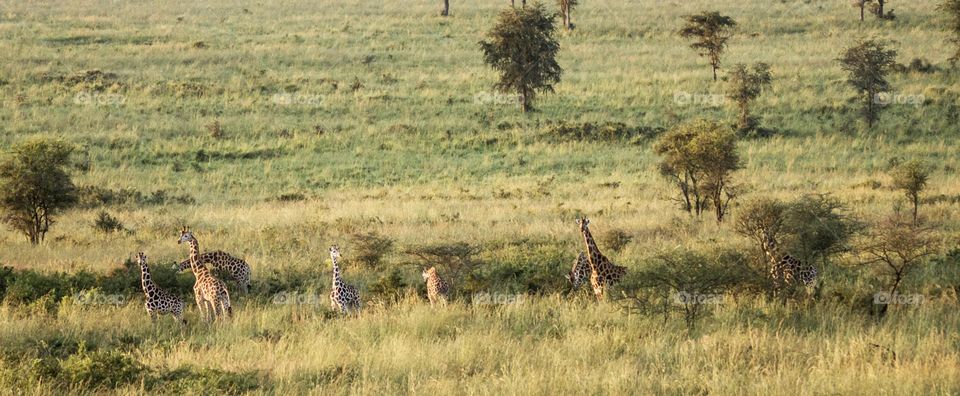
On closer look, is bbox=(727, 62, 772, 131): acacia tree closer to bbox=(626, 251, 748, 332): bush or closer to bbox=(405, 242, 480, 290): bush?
bbox=(405, 242, 480, 290): bush

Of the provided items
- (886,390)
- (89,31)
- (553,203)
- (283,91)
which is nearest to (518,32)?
(283,91)

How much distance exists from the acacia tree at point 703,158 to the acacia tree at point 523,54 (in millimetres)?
18617

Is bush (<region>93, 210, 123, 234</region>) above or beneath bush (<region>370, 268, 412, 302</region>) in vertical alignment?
beneath

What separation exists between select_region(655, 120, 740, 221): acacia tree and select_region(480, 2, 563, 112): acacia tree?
18.6 m

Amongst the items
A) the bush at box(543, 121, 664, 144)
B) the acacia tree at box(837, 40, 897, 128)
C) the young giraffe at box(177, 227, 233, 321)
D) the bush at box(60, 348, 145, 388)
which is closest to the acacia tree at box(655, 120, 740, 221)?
the bush at box(543, 121, 664, 144)

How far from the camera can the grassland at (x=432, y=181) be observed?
31.3ft

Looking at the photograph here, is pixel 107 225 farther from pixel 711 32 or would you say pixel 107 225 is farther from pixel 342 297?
pixel 711 32

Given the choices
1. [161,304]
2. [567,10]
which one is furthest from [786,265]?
[567,10]

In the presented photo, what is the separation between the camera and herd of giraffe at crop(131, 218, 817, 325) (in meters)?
12.7

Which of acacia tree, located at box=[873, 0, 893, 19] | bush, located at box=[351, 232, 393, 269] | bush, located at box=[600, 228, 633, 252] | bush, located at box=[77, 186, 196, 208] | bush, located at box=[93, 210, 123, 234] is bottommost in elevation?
bush, located at box=[77, 186, 196, 208]

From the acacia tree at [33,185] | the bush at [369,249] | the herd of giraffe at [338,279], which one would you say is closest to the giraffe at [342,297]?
the herd of giraffe at [338,279]

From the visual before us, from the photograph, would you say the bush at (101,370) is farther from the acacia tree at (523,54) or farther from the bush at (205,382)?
the acacia tree at (523,54)

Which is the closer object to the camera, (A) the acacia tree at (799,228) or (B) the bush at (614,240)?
(A) the acacia tree at (799,228)

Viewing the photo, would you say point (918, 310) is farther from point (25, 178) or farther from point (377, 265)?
point (25, 178)
